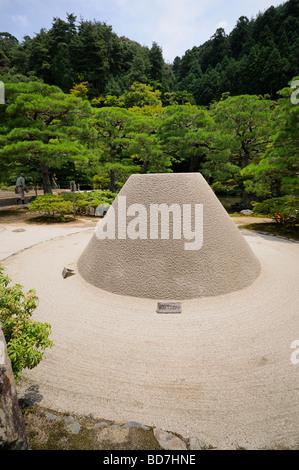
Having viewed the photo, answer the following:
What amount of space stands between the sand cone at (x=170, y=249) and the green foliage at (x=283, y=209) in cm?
587

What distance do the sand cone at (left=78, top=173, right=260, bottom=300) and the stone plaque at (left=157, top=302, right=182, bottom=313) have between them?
1.43 feet

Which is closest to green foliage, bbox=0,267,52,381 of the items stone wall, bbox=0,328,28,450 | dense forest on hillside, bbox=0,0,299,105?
stone wall, bbox=0,328,28,450

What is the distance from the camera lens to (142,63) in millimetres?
51062

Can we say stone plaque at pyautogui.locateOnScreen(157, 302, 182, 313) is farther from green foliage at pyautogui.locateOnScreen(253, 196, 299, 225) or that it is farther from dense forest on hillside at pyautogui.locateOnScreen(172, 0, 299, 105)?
dense forest on hillside at pyautogui.locateOnScreen(172, 0, 299, 105)

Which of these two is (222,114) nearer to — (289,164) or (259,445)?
(289,164)

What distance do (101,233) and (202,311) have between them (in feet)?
12.9

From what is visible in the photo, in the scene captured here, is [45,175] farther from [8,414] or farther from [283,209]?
[8,414]

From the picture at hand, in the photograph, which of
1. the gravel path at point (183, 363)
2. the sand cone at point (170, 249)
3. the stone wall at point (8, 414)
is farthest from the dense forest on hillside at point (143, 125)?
the stone wall at point (8, 414)

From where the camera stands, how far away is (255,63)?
44219mm

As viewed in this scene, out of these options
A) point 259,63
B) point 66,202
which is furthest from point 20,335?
point 259,63

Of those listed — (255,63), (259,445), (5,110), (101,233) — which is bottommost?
(259,445)

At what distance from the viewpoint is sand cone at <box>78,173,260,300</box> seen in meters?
6.34

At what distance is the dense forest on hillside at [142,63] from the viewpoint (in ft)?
143
